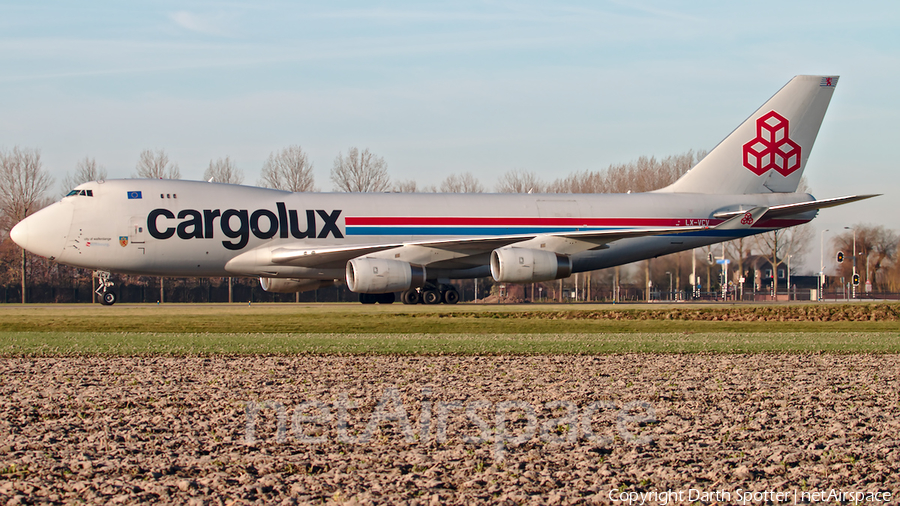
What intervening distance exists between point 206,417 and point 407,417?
1.46m

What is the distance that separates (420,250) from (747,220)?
10.6 meters

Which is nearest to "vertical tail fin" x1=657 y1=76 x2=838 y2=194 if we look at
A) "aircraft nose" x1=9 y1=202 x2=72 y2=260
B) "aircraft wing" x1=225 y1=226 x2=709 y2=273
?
"aircraft wing" x1=225 y1=226 x2=709 y2=273

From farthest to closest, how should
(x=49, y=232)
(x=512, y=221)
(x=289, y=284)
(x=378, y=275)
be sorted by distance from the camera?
1. (x=289, y=284)
2. (x=512, y=221)
3. (x=49, y=232)
4. (x=378, y=275)

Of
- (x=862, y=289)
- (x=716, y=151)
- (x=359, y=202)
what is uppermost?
(x=716, y=151)

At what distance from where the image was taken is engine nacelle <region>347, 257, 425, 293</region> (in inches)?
919

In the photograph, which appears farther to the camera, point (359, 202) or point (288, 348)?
point (359, 202)

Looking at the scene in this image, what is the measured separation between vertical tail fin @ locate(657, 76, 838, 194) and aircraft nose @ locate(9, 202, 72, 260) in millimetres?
19076

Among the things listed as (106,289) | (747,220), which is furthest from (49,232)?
(747,220)

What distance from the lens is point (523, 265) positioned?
2406 centimetres

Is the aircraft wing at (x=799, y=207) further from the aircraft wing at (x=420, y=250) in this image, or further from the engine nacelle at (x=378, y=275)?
the engine nacelle at (x=378, y=275)

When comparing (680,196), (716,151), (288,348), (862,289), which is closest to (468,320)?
(288,348)

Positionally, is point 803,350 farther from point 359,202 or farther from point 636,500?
point 359,202

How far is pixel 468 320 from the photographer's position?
62.8ft

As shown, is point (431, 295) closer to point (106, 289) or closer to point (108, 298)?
point (108, 298)
